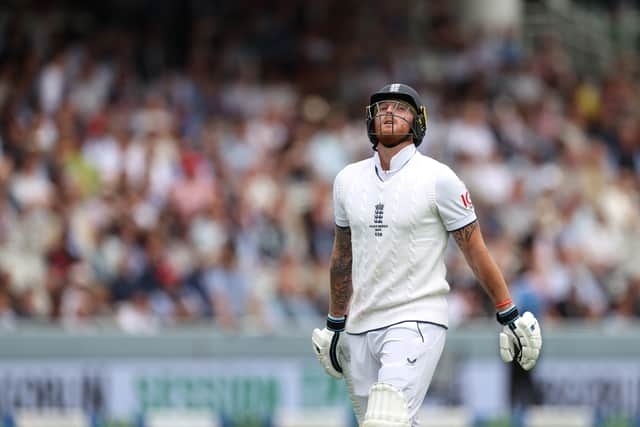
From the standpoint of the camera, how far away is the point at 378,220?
6.82m

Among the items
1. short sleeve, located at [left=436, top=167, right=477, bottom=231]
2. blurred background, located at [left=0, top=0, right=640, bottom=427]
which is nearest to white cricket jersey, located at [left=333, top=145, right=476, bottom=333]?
short sleeve, located at [left=436, top=167, right=477, bottom=231]

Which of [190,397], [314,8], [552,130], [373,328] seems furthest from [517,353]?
[314,8]

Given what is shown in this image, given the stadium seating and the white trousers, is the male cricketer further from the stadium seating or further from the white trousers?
the stadium seating

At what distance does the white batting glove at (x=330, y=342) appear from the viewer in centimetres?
717

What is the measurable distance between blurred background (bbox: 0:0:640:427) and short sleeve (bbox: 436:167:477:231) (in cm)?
521

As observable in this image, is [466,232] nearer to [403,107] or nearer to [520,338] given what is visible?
[520,338]

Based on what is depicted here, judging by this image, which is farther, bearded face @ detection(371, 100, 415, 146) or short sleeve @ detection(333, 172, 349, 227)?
short sleeve @ detection(333, 172, 349, 227)

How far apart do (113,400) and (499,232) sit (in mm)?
5080

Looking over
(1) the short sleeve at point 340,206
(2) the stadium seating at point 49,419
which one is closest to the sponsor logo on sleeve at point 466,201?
(1) the short sleeve at point 340,206

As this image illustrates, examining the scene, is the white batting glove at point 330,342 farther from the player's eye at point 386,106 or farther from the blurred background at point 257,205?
the blurred background at point 257,205

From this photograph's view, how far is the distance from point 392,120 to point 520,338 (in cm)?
129

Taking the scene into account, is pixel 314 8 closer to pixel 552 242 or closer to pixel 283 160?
pixel 283 160

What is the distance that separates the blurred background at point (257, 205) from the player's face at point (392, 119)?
522 cm

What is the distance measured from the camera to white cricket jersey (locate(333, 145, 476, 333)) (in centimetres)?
673
